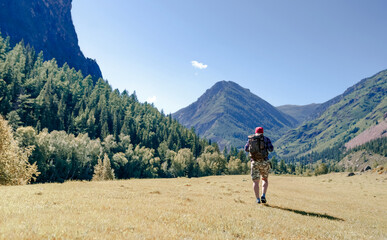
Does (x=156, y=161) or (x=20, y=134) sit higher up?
(x=20, y=134)

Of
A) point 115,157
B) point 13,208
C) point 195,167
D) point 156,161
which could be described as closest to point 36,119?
point 115,157

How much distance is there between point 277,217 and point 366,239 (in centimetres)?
332

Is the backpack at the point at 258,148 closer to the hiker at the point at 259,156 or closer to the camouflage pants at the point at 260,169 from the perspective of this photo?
the hiker at the point at 259,156

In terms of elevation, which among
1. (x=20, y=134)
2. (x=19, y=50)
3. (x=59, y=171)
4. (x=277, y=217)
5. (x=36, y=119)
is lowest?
(x=59, y=171)

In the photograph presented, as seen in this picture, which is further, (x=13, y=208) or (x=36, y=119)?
(x=36, y=119)

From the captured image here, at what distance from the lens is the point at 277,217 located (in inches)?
415

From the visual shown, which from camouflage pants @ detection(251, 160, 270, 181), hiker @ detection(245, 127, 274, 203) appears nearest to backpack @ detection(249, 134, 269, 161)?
hiker @ detection(245, 127, 274, 203)

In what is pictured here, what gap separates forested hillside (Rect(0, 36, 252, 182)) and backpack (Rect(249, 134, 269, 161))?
8758 centimetres

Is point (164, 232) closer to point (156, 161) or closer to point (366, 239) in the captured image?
point (366, 239)

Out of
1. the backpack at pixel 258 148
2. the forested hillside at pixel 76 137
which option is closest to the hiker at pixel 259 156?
the backpack at pixel 258 148

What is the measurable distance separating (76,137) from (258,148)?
410ft

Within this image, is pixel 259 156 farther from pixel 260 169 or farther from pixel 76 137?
pixel 76 137

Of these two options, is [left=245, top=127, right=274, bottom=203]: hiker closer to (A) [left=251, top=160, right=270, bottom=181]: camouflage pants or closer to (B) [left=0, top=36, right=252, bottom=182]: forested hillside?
(A) [left=251, top=160, right=270, bottom=181]: camouflage pants

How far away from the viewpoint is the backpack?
531 inches
